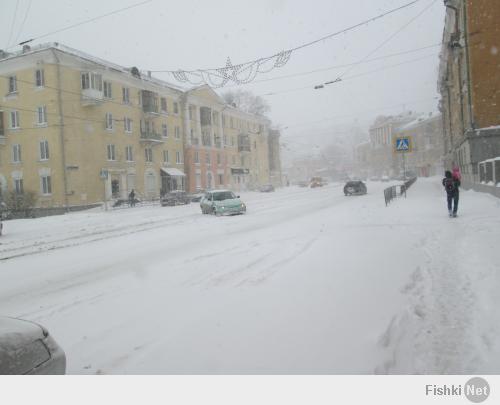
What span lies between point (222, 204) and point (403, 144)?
9.46 metres

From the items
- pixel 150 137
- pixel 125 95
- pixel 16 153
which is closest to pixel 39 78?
pixel 16 153

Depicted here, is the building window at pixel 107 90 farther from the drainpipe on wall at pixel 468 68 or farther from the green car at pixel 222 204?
the drainpipe on wall at pixel 468 68

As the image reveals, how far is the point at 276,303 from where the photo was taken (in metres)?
5.35

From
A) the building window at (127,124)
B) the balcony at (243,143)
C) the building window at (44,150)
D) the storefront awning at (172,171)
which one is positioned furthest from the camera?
the balcony at (243,143)

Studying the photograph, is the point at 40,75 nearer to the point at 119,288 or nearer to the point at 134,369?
the point at 119,288

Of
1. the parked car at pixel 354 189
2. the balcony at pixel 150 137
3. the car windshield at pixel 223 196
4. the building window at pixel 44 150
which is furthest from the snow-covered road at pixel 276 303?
the balcony at pixel 150 137

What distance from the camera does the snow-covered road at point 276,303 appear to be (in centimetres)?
376

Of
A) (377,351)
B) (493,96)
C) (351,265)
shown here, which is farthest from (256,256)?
(493,96)

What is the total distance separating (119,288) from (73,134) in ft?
103

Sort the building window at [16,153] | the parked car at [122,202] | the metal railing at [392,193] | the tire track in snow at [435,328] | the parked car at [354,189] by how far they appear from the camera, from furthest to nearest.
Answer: the building window at [16,153]
the parked car at [122,202]
the parked car at [354,189]
the metal railing at [392,193]
the tire track in snow at [435,328]

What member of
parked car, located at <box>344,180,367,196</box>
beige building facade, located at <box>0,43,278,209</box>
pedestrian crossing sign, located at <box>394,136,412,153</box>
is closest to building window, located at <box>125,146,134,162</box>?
beige building facade, located at <box>0,43,278,209</box>

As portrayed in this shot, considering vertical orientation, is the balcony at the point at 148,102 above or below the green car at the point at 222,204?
above

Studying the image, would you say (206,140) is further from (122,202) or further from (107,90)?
(122,202)

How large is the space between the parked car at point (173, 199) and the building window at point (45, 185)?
31.6 ft
